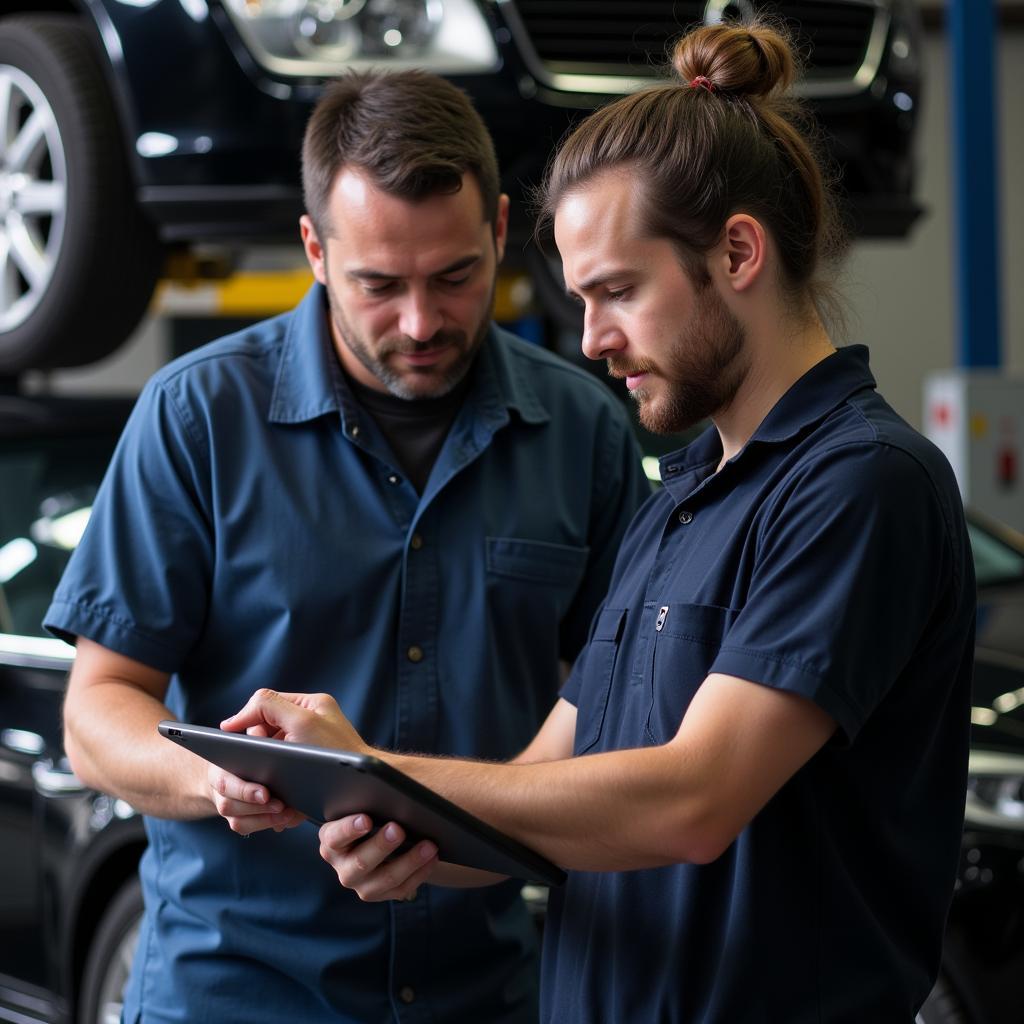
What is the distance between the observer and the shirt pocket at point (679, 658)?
1.25 m

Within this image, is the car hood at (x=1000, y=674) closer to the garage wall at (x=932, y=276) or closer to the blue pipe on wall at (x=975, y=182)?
the blue pipe on wall at (x=975, y=182)

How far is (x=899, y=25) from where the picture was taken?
11.9 ft

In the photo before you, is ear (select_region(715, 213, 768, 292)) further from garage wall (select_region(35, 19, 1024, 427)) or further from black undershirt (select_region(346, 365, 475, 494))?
garage wall (select_region(35, 19, 1024, 427))

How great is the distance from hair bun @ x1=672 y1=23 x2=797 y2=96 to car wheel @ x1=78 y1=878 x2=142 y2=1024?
168 centimetres

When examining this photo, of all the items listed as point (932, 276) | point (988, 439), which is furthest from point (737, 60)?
point (932, 276)

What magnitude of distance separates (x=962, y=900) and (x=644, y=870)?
1.11 metres

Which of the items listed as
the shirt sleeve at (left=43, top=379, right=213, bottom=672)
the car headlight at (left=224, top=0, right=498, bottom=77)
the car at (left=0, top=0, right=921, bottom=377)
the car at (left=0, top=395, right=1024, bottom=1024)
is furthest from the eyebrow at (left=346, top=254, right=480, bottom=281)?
the car headlight at (left=224, top=0, right=498, bottom=77)

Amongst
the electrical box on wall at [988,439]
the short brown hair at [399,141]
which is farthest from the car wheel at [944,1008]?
the electrical box on wall at [988,439]

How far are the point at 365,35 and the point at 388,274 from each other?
1.70 m

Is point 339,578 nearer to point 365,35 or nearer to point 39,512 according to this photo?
point 39,512

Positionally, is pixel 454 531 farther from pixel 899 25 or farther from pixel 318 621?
pixel 899 25

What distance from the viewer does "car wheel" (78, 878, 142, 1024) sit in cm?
252

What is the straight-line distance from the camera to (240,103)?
10.5 feet

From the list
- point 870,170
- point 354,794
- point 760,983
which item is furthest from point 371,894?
point 870,170
